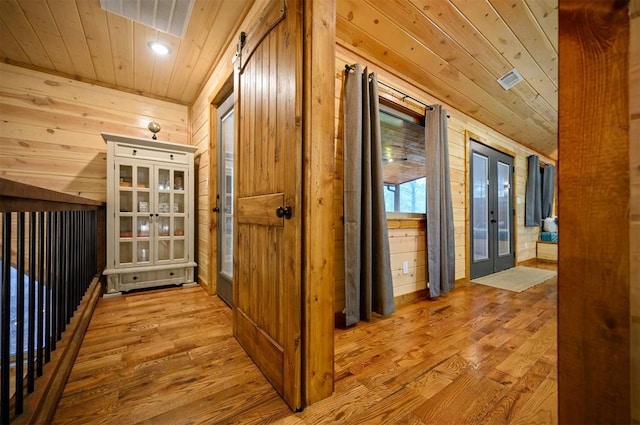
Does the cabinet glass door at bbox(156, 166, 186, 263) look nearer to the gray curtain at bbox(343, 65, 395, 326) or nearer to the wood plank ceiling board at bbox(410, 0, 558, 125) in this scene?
the gray curtain at bbox(343, 65, 395, 326)

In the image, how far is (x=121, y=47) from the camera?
2.29 m

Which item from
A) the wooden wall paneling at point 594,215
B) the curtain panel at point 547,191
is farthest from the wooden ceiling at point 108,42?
the curtain panel at point 547,191

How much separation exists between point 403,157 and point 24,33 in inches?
173

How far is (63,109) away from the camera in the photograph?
8.80 ft

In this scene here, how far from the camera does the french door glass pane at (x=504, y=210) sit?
13.3 ft

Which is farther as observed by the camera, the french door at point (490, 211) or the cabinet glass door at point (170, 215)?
the french door at point (490, 211)

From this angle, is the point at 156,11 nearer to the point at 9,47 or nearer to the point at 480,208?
the point at 9,47

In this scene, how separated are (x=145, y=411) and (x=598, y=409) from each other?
1.52 m

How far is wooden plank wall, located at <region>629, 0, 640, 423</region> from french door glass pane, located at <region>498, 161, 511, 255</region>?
4.13 m

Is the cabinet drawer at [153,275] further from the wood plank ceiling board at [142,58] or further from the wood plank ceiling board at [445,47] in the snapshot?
the wood plank ceiling board at [445,47]

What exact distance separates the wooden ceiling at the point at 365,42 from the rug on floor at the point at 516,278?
232 cm

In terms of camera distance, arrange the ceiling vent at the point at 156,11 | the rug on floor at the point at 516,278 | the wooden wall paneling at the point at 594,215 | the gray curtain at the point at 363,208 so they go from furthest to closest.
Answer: the rug on floor at the point at 516,278
the gray curtain at the point at 363,208
the ceiling vent at the point at 156,11
the wooden wall paneling at the point at 594,215

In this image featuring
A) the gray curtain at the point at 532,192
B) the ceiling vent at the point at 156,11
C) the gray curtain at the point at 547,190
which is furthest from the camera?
the gray curtain at the point at 547,190

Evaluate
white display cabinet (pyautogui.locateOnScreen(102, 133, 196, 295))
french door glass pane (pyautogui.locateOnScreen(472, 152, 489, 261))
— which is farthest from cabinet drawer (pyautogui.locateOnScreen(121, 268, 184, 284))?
french door glass pane (pyautogui.locateOnScreen(472, 152, 489, 261))
